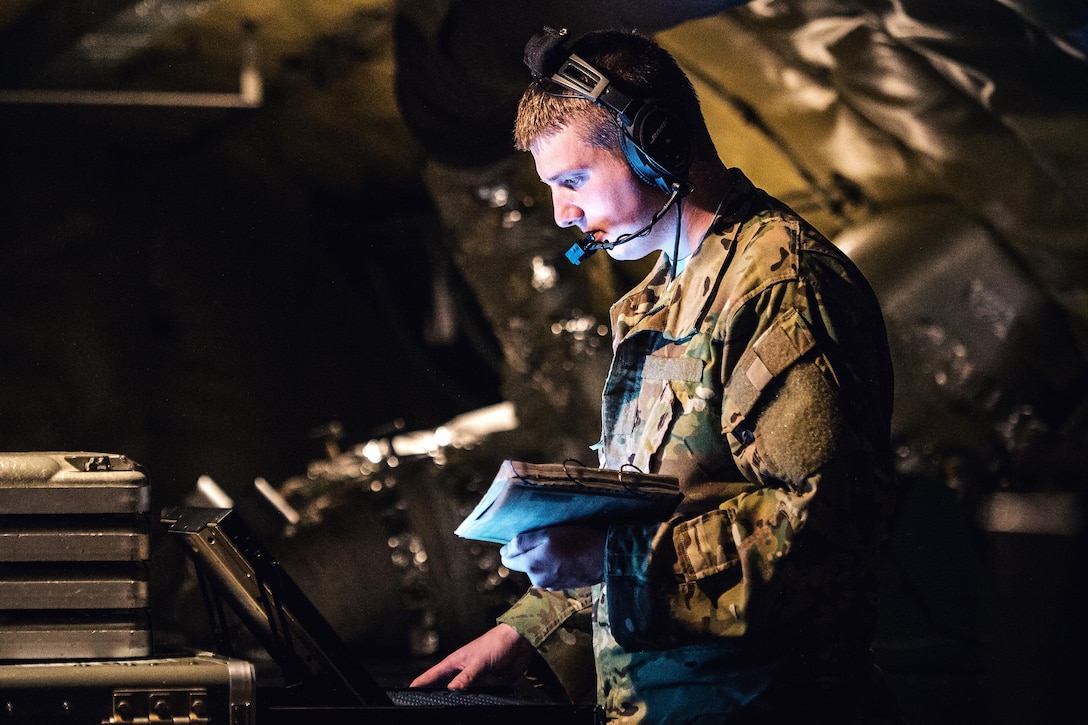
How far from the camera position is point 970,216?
3477mm

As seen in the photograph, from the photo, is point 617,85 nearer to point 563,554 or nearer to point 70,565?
point 563,554

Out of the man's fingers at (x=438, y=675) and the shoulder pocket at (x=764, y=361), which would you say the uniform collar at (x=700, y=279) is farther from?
the man's fingers at (x=438, y=675)

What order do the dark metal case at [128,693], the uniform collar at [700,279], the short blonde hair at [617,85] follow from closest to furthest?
the dark metal case at [128,693] < the uniform collar at [700,279] < the short blonde hair at [617,85]

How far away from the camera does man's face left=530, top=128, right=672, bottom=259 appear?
1744 millimetres

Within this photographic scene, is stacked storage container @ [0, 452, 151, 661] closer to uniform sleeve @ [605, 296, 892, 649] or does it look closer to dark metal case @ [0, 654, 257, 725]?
dark metal case @ [0, 654, 257, 725]

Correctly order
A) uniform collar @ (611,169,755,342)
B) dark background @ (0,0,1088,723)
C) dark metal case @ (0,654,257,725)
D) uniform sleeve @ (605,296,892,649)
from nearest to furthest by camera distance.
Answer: dark metal case @ (0,654,257,725)
uniform sleeve @ (605,296,892,649)
uniform collar @ (611,169,755,342)
dark background @ (0,0,1088,723)

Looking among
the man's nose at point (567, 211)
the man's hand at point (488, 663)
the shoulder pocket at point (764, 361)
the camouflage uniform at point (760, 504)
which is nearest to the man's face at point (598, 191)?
the man's nose at point (567, 211)

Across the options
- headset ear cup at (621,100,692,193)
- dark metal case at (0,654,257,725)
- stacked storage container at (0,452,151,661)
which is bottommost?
dark metal case at (0,654,257,725)

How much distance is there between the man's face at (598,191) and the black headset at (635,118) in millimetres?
30

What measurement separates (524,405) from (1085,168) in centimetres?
187

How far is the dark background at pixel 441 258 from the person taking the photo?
3.37m

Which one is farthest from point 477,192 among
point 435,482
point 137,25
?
point 137,25

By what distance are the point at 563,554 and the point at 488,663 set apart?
0.42 m

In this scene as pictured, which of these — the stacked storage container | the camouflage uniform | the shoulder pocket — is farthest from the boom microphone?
the stacked storage container
